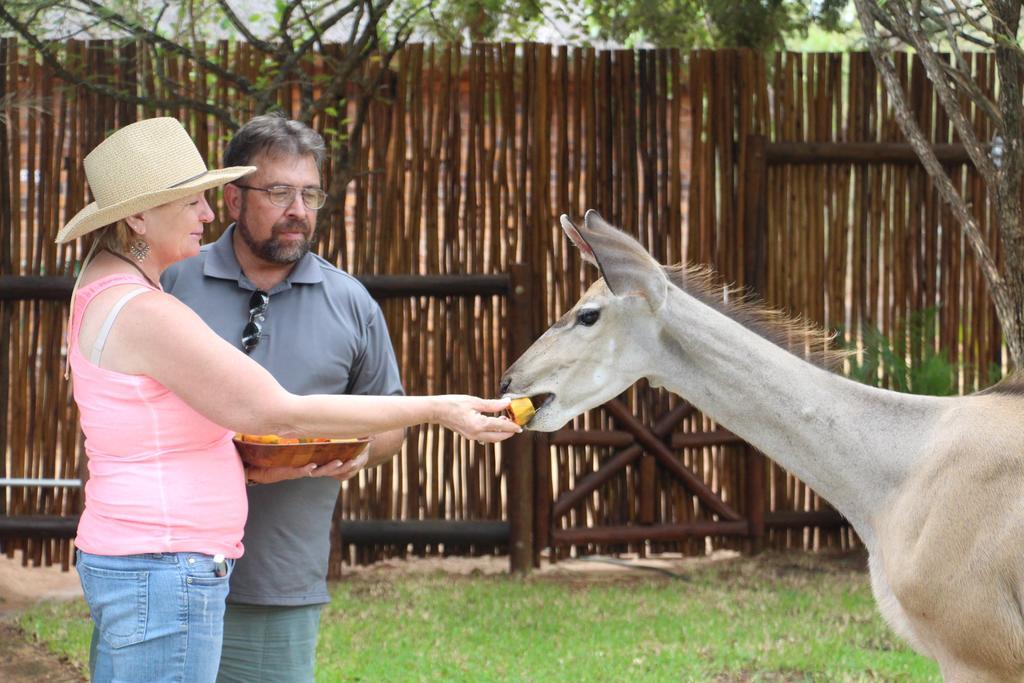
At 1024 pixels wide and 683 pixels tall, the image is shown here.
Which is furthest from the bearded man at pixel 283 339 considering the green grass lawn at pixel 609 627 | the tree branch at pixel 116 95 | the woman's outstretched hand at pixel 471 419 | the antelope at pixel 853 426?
the tree branch at pixel 116 95

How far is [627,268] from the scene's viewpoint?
3568 mm

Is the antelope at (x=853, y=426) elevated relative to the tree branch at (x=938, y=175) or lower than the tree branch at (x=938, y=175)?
lower

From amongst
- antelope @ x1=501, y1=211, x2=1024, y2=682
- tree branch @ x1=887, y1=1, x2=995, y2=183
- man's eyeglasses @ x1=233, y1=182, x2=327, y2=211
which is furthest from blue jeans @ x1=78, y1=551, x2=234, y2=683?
tree branch @ x1=887, y1=1, x2=995, y2=183

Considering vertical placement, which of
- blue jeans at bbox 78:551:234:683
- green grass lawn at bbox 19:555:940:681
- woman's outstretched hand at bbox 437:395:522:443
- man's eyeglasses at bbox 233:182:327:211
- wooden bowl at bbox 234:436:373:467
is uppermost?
man's eyeglasses at bbox 233:182:327:211

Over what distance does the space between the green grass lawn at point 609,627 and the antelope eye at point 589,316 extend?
2.33m

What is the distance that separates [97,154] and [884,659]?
4354 mm

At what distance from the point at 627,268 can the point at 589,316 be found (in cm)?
20

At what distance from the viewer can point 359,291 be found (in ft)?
11.2

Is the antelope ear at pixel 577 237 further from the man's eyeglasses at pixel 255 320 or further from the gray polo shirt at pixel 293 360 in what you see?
the man's eyeglasses at pixel 255 320

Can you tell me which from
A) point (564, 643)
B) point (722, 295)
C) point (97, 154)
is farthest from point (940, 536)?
point (564, 643)

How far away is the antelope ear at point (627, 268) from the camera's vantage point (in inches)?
140

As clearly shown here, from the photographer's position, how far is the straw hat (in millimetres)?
2658

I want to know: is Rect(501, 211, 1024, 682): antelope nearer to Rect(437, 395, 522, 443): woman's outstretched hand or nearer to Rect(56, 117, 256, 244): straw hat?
Rect(437, 395, 522, 443): woman's outstretched hand

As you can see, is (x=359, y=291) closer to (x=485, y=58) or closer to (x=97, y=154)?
(x=97, y=154)
